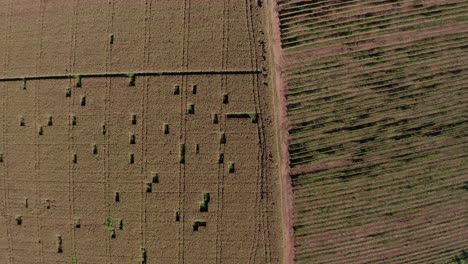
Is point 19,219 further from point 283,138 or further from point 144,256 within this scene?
point 283,138

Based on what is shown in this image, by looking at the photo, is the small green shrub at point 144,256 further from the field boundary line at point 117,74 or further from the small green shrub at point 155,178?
the field boundary line at point 117,74

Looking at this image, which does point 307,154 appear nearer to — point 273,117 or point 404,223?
point 273,117

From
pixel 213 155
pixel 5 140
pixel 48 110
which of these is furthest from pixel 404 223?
pixel 5 140

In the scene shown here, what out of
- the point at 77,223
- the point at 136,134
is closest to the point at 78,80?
the point at 136,134

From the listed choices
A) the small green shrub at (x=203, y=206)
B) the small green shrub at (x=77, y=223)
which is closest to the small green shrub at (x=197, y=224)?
the small green shrub at (x=203, y=206)

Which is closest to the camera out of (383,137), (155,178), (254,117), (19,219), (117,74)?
(383,137)

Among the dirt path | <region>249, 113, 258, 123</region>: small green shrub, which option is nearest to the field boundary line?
the dirt path
